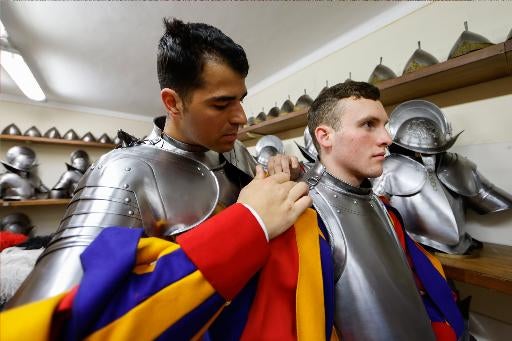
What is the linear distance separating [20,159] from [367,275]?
379cm

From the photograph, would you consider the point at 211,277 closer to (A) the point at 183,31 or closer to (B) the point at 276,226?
(B) the point at 276,226

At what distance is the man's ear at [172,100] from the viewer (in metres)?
0.63

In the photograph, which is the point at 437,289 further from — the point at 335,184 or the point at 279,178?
the point at 279,178

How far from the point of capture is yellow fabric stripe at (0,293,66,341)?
0.24 meters

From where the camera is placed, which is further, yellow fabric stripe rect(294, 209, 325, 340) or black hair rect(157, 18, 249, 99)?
black hair rect(157, 18, 249, 99)

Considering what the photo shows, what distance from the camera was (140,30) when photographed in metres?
1.72

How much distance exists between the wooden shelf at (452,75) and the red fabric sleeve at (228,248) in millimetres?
1139

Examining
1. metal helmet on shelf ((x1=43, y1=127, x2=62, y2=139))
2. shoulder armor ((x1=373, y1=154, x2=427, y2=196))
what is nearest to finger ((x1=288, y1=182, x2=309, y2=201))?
shoulder armor ((x1=373, y1=154, x2=427, y2=196))

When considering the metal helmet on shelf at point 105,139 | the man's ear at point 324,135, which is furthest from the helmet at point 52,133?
the man's ear at point 324,135

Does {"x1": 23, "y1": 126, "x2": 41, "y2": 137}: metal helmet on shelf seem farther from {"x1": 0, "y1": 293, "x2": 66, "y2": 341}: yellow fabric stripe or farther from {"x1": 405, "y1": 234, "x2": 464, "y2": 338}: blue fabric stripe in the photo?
{"x1": 405, "y1": 234, "x2": 464, "y2": 338}: blue fabric stripe

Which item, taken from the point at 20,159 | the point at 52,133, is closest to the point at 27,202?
the point at 20,159

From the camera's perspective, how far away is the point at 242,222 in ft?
1.35

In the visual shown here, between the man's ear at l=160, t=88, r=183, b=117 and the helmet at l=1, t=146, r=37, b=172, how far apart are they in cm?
325

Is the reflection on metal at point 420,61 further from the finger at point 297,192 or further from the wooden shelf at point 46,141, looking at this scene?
the wooden shelf at point 46,141
